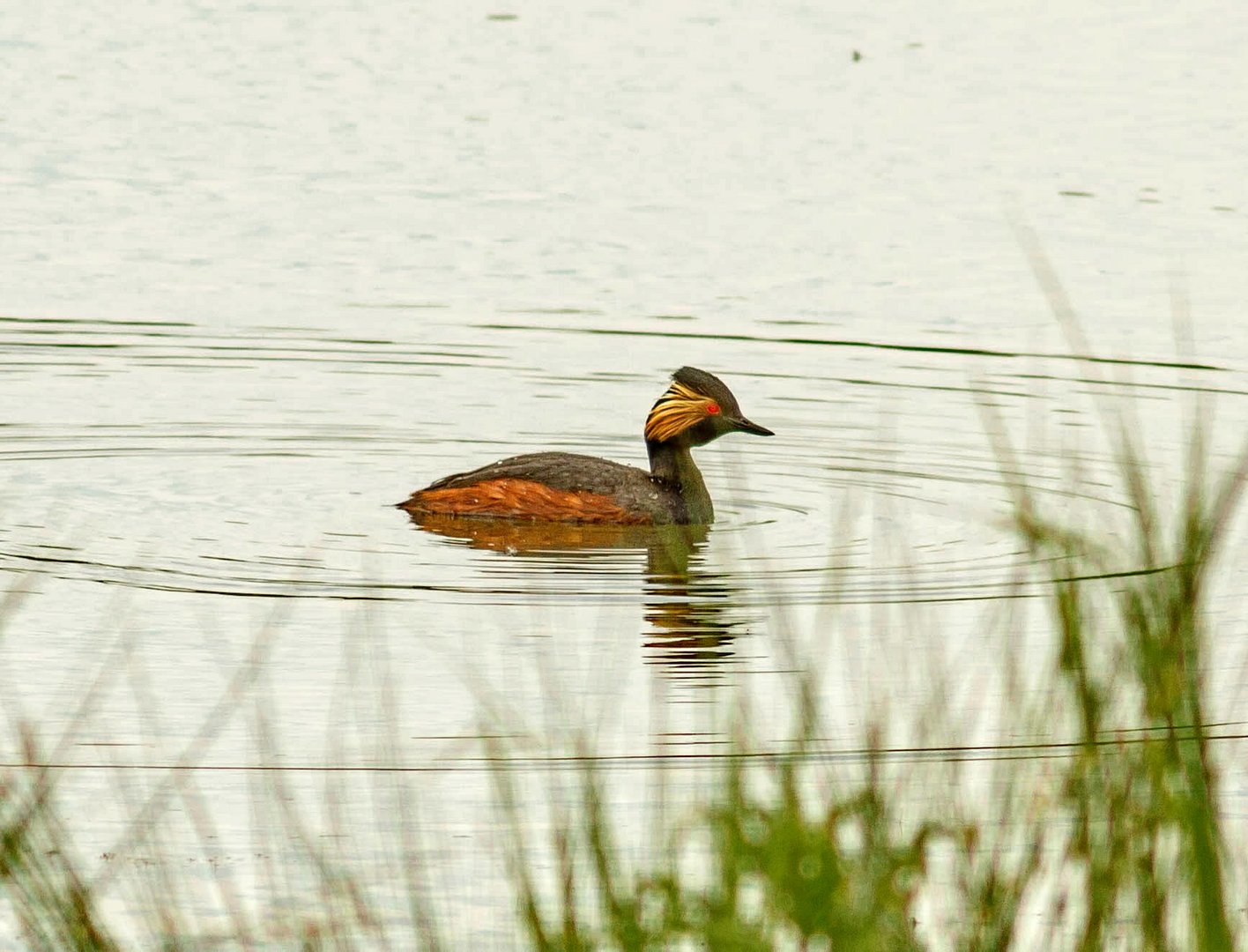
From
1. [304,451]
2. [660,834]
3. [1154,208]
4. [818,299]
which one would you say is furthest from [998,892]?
[1154,208]

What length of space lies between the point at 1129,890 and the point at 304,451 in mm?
9181

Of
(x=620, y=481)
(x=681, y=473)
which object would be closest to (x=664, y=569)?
(x=620, y=481)

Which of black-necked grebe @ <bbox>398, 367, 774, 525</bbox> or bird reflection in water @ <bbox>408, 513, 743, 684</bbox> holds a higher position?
black-necked grebe @ <bbox>398, 367, 774, 525</bbox>

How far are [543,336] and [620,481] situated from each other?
379cm

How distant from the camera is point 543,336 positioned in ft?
54.3

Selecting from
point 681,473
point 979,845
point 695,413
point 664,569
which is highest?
point 695,413

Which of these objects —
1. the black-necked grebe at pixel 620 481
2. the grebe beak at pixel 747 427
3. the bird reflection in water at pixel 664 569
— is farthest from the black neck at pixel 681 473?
the grebe beak at pixel 747 427

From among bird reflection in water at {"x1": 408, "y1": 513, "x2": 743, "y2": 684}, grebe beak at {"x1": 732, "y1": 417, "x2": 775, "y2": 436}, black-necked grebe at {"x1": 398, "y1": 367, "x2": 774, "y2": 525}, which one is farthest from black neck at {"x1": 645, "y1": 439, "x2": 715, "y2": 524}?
grebe beak at {"x1": 732, "y1": 417, "x2": 775, "y2": 436}

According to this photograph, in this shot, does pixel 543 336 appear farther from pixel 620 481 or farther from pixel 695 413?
Answer: pixel 620 481

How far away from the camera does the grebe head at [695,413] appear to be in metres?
13.3

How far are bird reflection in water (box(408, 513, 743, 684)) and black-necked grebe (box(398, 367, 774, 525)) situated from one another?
0.07 meters

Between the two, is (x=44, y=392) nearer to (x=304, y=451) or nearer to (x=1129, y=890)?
(x=304, y=451)

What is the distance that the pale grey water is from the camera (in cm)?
929

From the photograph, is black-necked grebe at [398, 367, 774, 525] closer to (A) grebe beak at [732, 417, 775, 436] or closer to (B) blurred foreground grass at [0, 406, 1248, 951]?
(A) grebe beak at [732, 417, 775, 436]
